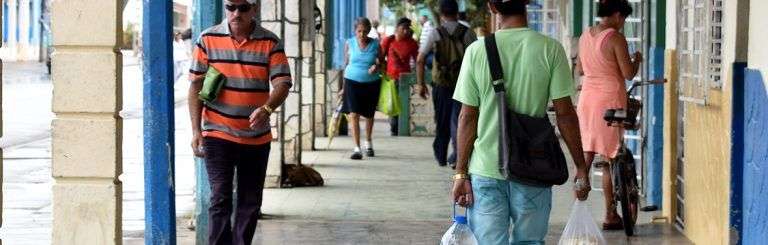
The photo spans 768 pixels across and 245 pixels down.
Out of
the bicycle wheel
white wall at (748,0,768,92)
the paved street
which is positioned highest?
white wall at (748,0,768,92)

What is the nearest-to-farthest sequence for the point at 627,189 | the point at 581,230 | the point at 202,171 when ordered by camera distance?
the point at 581,230
the point at 202,171
the point at 627,189

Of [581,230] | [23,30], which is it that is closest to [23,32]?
[23,30]

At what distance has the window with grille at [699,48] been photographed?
371 inches

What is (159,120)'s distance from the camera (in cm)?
852

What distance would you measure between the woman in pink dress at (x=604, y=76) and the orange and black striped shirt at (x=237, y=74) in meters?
2.65

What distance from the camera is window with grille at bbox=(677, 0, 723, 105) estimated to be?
9.43 meters

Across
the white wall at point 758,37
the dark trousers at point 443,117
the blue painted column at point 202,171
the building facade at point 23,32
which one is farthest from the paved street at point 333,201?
the building facade at point 23,32

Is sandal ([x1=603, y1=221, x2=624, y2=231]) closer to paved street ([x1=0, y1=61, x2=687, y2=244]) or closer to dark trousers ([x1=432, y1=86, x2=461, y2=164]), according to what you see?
paved street ([x1=0, y1=61, x2=687, y2=244])

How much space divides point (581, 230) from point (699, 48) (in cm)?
299

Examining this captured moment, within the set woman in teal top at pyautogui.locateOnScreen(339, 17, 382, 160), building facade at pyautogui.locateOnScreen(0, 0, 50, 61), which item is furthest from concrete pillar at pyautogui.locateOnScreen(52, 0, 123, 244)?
building facade at pyautogui.locateOnScreen(0, 0, 50, 61)

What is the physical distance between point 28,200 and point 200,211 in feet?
11.1

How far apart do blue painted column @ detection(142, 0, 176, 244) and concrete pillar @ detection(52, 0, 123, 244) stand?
0.50 metres

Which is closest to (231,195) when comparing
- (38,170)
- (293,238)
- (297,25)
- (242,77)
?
(242,77)

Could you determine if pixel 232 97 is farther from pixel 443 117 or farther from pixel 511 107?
pixel 443 117
